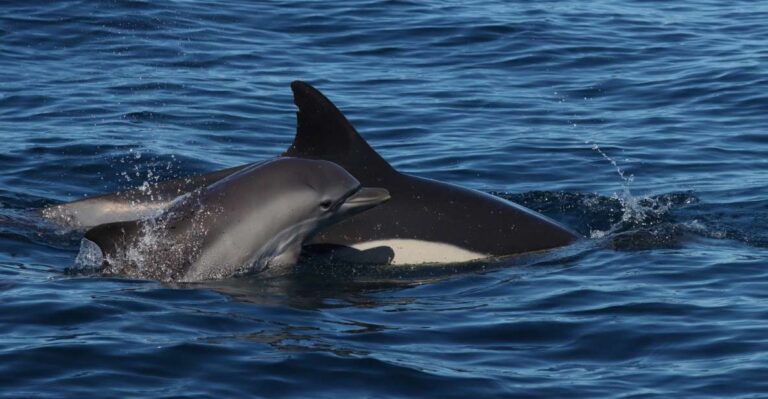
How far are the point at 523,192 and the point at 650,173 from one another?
2256 millimetres

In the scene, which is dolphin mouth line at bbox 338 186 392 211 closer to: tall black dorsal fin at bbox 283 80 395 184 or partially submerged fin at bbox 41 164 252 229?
tall black dorsal fin at bbox 283 80 395 184

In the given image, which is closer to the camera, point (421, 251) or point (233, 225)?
point (233, 225)

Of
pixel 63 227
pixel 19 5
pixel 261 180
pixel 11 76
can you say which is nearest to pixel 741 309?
pixel 261 180

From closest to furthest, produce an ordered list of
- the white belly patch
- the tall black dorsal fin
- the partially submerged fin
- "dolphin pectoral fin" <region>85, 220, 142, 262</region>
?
"dolphin pectoral fin" <region>85, 220, 142, 262</region> < the tall black dorsal fin < the white belly patch < the partially submerged fin

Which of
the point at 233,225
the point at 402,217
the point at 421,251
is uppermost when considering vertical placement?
the point at 233,225

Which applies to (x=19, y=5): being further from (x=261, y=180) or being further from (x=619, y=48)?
(x=261, y=180)

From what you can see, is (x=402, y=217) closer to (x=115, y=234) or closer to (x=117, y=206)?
(x=115, y=234)

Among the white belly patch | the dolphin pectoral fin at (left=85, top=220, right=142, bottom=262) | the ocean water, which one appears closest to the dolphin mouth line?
the ocean water

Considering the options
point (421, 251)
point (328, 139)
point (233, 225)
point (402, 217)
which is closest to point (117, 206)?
point (328, 139)

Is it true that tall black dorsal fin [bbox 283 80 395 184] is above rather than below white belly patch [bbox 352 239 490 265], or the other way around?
above

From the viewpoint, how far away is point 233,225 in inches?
446

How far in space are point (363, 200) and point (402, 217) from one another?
3.68ft

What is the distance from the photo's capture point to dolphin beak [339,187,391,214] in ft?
38.0

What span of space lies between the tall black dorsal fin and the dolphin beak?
76cm
